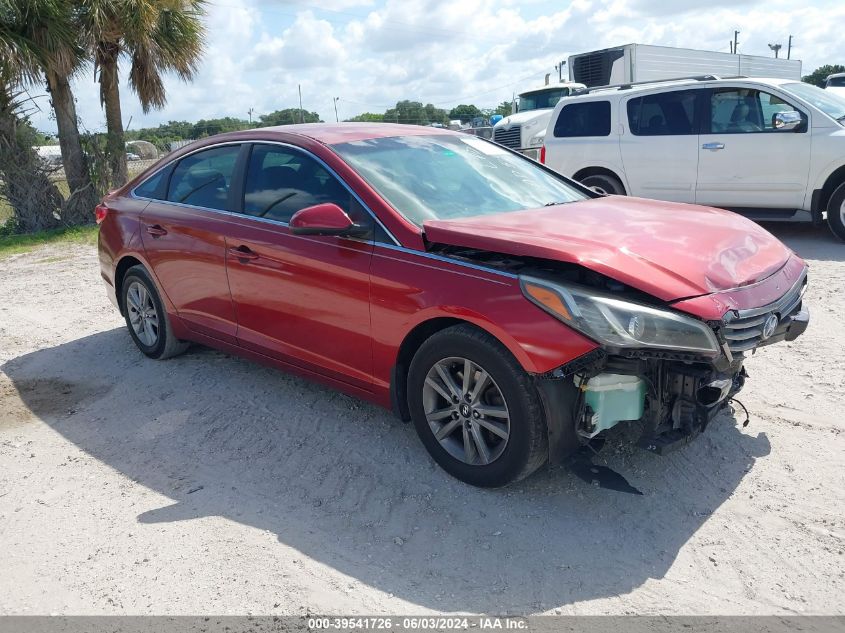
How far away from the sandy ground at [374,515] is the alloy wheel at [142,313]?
71 centimetres

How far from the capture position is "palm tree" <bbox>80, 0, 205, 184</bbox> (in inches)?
539

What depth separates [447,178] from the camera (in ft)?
14.6

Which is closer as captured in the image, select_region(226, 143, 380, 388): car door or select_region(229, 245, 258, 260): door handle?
select_region(226, 143, 380, 388): car door

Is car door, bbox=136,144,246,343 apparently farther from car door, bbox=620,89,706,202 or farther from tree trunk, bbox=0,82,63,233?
tree trunk, bbox=0,82,63,233

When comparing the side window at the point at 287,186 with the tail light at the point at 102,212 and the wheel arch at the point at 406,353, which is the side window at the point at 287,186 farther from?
the tail light at the point at 102,212

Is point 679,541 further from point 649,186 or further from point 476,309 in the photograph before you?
point 649,186

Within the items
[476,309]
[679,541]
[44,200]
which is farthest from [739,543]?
[44,200]

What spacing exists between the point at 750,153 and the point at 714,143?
0.45 metres

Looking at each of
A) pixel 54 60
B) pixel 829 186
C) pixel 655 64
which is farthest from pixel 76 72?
pixel 655 64

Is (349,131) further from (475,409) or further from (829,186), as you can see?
(829,186)

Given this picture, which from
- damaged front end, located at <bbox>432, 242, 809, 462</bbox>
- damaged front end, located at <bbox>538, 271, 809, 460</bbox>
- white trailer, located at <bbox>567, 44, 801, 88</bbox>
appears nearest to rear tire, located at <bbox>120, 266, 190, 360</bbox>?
damaged front end, located at <bbox>432, 242, 809, 462</bbox>

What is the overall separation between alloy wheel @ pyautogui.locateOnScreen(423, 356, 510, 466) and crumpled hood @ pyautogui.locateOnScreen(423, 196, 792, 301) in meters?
0.60

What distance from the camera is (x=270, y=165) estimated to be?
15.4ft

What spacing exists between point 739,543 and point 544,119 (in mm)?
17570
